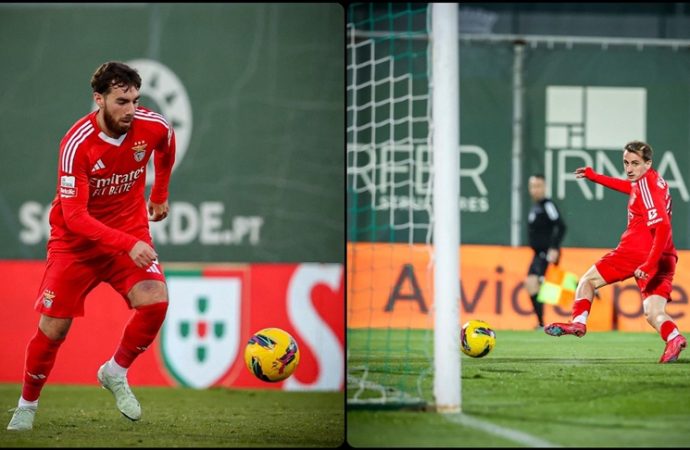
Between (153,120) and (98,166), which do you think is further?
(153,120)

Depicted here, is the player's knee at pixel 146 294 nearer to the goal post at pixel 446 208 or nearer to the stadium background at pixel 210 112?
the goal post at pixel 446 208

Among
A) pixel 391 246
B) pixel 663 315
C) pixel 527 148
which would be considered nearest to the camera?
pixel 663 315

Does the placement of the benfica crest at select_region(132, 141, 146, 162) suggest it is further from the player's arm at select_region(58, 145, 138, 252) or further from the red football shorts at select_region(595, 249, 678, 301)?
the red football shorts at select_region(595, 249, 678, 301)

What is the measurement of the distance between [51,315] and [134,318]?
0.96ft

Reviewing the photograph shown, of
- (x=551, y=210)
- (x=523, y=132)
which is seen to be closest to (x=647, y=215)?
(x=551, y=210)

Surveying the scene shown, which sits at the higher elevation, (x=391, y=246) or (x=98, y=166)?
(x=98, y=166)

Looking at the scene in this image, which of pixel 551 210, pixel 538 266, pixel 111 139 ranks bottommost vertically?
pixel 538 266

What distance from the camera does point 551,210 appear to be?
4574mm

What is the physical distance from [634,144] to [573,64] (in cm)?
267

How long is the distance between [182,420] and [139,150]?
4.24 ft

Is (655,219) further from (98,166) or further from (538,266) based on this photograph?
(98,166)

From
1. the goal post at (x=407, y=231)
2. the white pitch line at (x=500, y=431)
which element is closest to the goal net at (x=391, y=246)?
the goal post at (x=407, y=231)

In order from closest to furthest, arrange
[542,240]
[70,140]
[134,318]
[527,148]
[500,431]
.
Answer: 1. [500,431]
2. [70,140]
3. [134,318]
4. [542,240]
5. [527,148]

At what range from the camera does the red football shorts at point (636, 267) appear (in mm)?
3271
